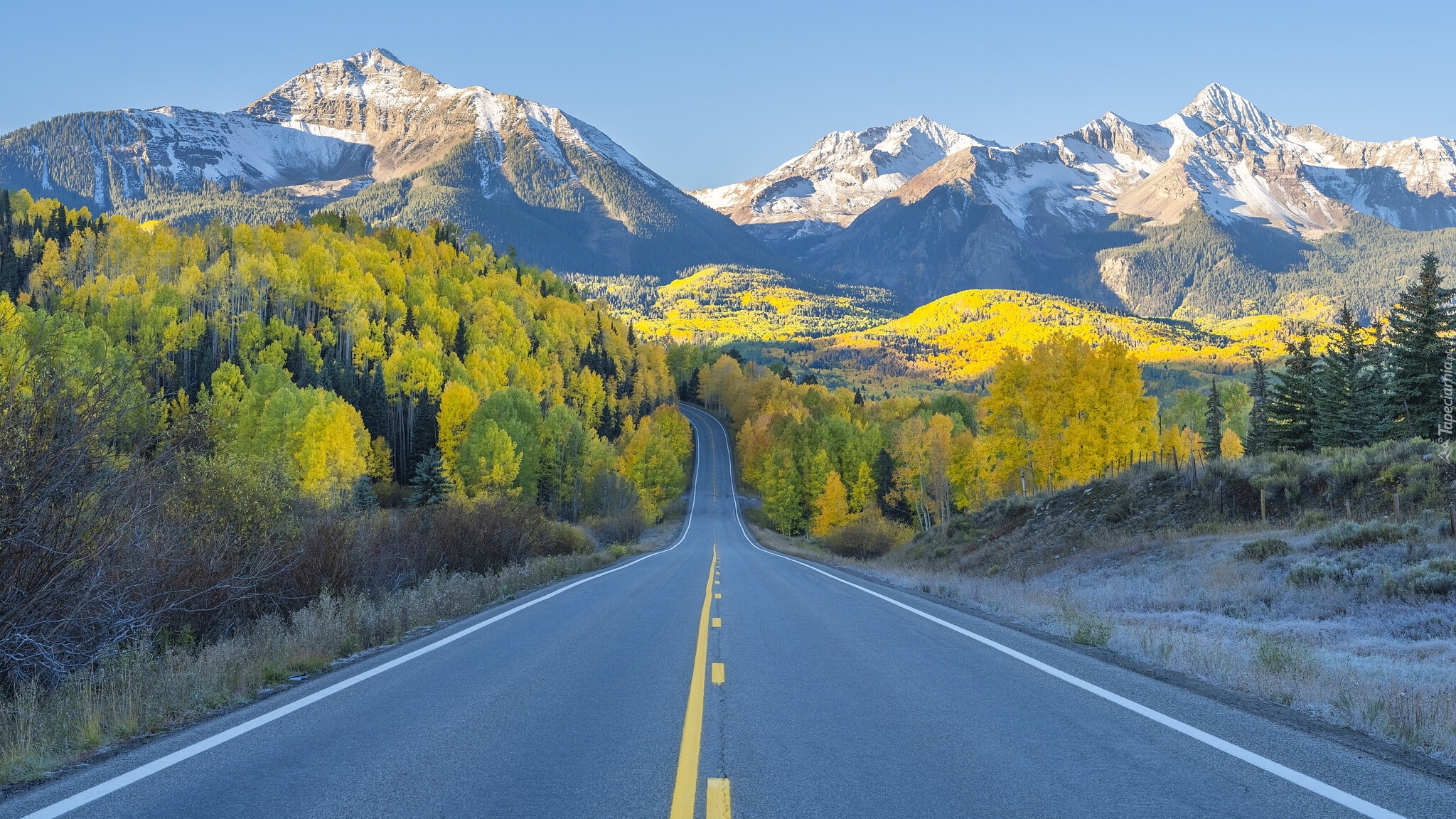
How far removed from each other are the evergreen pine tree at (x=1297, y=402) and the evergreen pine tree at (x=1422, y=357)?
804 cm

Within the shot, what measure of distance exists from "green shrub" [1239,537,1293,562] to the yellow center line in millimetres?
13830

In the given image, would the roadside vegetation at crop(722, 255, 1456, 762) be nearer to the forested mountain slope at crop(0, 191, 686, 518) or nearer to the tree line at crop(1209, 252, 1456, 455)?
the tree line at crop(1209, 252, 1456, 455)

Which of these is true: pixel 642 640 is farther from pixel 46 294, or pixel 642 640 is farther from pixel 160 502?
pixel 46 294

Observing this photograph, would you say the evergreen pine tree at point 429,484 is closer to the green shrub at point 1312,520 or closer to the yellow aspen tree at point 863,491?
the yellow aspen tree at point 863,491

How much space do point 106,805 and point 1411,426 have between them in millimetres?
47465

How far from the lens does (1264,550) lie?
736 inches

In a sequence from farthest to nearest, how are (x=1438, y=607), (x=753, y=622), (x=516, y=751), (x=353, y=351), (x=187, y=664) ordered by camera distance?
(x=353, y=351) → (x=753, y=622) → (x=1438, y=607) → (x=187, y=664) → (x=516, y=751)

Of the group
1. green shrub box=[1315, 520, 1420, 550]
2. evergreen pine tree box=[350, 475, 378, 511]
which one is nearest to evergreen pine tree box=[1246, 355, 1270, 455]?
green shrub box=[1315, 520, 1420, 550]

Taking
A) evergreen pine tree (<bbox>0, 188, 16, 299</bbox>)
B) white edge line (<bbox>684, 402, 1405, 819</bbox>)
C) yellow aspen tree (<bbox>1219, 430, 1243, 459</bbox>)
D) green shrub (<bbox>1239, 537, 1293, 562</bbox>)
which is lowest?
yellow aspen tree (<bbox>1219, 430, 1243, 459</bbox>)

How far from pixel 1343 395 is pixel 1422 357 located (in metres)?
6.64

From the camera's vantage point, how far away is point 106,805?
4.85 meters

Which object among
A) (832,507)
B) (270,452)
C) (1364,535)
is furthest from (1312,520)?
(832,507)

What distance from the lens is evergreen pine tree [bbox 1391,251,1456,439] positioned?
37.8m

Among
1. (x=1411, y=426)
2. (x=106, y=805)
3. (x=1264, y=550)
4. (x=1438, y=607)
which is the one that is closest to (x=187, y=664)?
(x=106, y=805)
